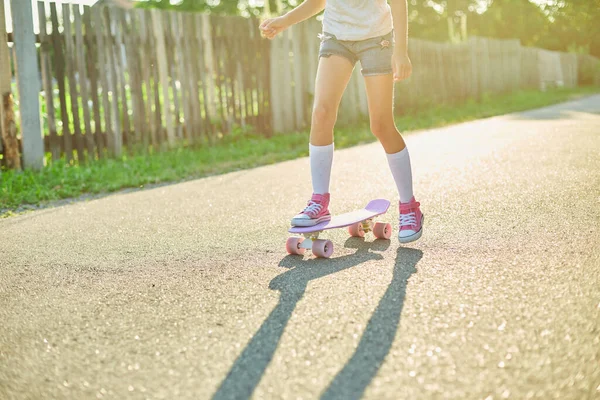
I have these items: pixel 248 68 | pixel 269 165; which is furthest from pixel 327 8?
pixel 248 68

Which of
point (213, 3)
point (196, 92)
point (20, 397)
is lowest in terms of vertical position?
point (20, 397)

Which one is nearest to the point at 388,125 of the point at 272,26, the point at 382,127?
the point at 382,127

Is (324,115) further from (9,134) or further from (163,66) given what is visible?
(163,66)

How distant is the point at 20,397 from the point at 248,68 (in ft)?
29.2

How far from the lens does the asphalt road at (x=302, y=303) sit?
2.27 metres

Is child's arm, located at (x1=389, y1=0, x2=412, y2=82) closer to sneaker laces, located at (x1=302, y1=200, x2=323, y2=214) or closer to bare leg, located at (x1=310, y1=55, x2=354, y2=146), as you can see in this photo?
bare leg, located at (x1=310, y1=55, x2=354, y2=146)

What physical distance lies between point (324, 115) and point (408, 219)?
71cm

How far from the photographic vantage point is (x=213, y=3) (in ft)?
128

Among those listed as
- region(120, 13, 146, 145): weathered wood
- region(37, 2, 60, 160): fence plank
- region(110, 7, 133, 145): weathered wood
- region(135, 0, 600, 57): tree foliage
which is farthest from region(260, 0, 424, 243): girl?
region(135, 0, 600, 57): tree foliage

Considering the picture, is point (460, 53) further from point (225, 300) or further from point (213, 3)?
point (213, 3)

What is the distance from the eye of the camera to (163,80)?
9.56 meters

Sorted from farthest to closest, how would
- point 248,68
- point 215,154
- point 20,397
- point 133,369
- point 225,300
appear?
1. point 248,68
2. point 215,154
3. point 225,300
4. point 133,369
5. point 20,397

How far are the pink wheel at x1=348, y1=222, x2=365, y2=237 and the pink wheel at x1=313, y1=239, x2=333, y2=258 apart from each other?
0.48 m

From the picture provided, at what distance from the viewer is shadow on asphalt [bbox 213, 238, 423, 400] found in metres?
2.21
